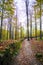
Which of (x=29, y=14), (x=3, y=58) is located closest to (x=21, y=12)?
(x=29, y=14)

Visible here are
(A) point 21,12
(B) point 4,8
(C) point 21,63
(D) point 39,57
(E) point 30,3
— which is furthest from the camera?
(A) point 21,12

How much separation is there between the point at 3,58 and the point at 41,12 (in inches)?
466

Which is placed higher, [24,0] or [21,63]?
[24,0]

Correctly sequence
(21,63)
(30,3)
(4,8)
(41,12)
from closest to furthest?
1. (21,63)
2. (4,8)
3. (41,12)
4. (30,3)

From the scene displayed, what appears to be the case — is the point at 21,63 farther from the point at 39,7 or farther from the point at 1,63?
the point at 39,7

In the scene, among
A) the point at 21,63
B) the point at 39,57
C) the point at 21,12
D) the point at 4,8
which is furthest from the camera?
the point at 21,12

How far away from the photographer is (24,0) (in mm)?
18172

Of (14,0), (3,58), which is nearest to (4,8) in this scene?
(14,0)

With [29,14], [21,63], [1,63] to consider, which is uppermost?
[29,14]

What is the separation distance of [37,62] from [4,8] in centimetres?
549

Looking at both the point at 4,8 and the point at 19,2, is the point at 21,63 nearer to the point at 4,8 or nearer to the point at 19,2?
the point at 4,8

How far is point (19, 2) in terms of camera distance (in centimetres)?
1756

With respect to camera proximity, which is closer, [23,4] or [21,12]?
[23,4]

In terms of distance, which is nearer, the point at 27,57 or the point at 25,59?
the point at 25,59
